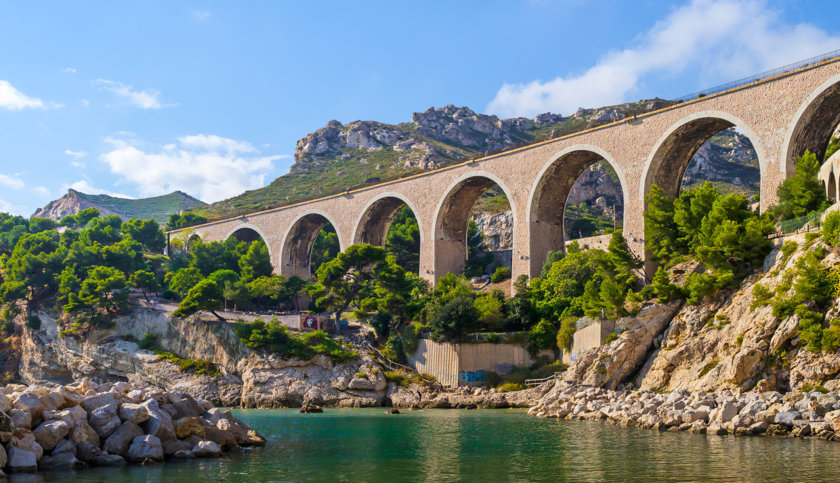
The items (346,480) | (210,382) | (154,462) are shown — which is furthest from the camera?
(210,382)

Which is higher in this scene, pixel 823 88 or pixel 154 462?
pixel 823 88

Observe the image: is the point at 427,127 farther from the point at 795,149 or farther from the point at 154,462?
the point at 154,462

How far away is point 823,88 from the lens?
26094 mm

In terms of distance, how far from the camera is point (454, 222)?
41.8 metres

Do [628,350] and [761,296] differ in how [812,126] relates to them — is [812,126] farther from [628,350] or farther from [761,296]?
[628,350]

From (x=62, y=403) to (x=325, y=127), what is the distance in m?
78.3

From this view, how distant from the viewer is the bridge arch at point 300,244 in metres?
51.1

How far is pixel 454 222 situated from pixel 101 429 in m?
27.7

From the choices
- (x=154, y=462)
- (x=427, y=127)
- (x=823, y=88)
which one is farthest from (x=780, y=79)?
(x=427, y=127)

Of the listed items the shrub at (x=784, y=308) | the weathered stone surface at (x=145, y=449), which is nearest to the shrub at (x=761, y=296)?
the shrub at (x=784, y=308)

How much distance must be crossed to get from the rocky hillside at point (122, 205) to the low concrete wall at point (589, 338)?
270 feet

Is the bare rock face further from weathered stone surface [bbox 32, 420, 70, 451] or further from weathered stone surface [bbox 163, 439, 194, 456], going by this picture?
weathered stone surface [bbox 32, 420, 70, 451]

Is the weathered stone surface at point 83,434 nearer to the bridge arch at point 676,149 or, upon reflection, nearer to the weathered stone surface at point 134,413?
the weathered stone surface at point 134,413

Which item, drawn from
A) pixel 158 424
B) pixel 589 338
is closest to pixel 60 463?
pixel 158 424
